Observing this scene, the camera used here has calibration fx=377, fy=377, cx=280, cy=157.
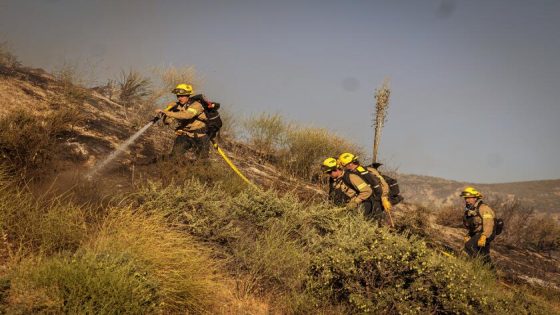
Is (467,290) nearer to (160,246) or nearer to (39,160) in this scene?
(160,246)

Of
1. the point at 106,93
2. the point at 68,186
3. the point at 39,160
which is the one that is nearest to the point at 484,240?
the point at 68,186

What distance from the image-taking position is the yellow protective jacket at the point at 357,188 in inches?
311

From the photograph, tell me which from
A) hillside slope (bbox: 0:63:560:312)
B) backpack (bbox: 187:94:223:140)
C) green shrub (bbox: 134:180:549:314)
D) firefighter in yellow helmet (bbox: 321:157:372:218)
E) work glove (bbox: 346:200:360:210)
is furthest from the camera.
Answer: firefighter in yellow helmet (bbox: 321:157:372:218)

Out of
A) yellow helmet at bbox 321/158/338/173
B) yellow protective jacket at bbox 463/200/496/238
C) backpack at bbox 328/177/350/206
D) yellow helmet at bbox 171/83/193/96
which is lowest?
yellow protective jacket at bbox 463/200/496/238

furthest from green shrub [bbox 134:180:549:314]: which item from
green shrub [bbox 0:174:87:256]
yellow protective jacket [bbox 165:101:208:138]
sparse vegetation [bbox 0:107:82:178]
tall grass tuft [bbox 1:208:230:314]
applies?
yellow protective jacket [bbox 165:101:208:138]

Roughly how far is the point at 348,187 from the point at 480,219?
3.67 m

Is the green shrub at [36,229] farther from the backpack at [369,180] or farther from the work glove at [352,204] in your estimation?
the backpack at [369,180]

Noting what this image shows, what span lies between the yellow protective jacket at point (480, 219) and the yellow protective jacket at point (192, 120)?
6.87 m

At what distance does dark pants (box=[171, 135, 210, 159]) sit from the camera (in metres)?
7.67

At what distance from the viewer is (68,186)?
521 centimetres

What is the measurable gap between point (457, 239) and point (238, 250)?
9160mm

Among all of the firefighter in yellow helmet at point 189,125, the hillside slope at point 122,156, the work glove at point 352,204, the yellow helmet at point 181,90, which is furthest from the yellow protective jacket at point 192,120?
the work glove at point 352,204

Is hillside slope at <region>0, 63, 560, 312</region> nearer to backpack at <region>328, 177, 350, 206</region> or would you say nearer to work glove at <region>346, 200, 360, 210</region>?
backpack at <region>328, 177, 350, 206</region>

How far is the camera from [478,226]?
9406mm
